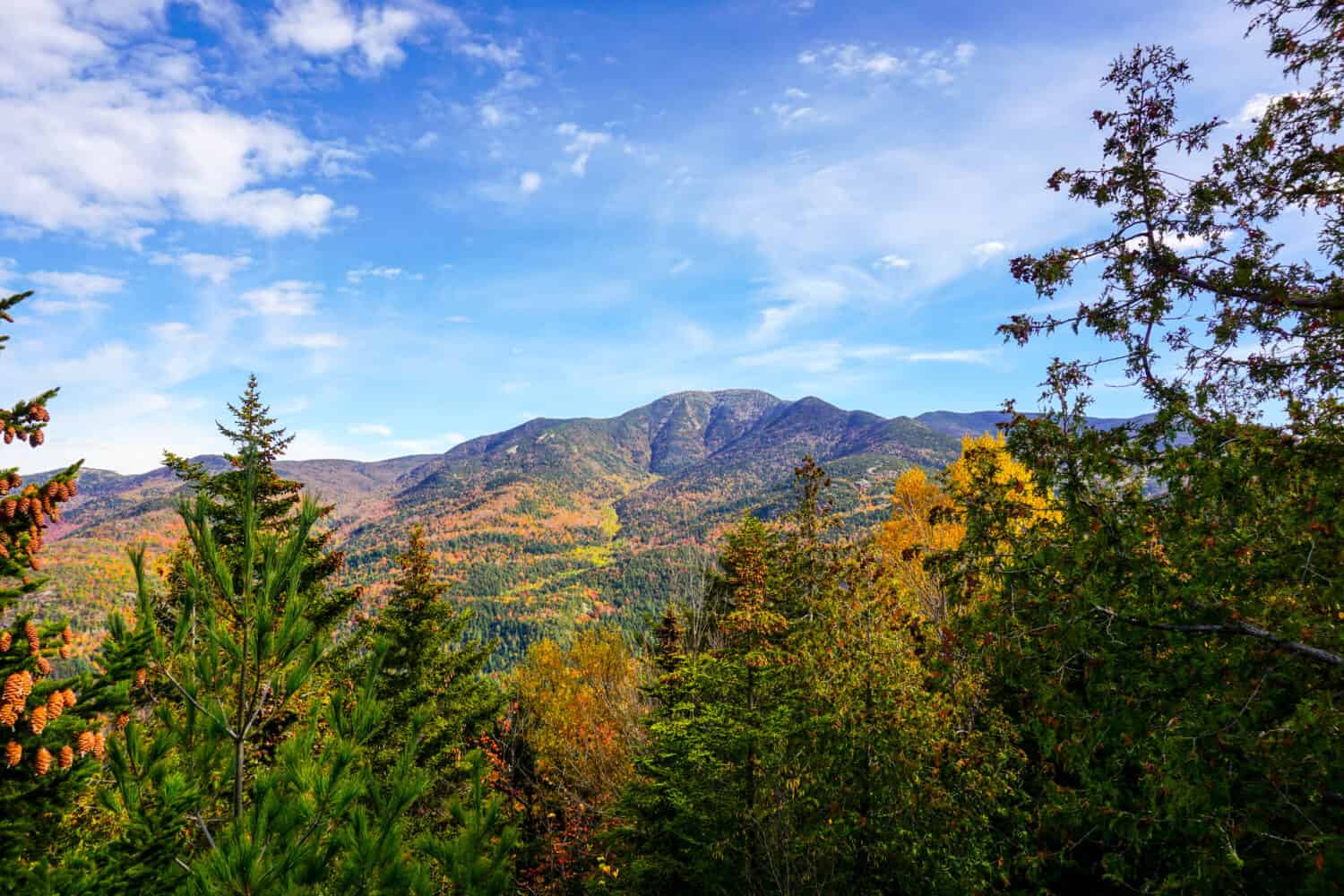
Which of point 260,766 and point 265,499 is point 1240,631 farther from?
point 265,499

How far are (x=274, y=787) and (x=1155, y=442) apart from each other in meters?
7.50

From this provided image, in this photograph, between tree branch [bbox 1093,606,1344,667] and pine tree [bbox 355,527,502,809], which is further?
pine tree [bbox 355,527,502,809]

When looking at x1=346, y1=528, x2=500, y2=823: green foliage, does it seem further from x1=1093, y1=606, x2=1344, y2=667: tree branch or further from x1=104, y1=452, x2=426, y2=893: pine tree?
x1=1093, y1=606, x2=1344, y2=667: tree branch

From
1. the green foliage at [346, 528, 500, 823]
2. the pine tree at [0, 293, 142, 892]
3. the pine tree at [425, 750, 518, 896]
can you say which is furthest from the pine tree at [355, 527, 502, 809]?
the pine tree at [425, 750, 518, 896]

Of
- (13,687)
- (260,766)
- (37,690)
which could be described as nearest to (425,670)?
(37,690)

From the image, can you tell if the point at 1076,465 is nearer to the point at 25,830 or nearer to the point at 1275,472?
the point at 1275,472

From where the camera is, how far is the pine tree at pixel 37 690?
433 centimetres

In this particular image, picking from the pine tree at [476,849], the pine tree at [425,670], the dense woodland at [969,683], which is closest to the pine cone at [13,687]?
the dense woodland at [969,683]

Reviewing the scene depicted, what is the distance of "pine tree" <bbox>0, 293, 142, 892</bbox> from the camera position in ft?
14.2

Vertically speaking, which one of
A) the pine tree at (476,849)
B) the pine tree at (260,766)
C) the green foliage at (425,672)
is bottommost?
the green foliage at (425,672)

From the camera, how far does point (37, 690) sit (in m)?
4.38

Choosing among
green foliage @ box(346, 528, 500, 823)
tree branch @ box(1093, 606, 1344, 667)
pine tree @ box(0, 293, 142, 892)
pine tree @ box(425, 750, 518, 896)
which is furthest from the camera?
green foliage @ box(346, 528, 500, 823)

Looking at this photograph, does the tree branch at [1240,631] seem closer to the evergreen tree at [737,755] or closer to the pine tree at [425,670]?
the evergreen tree at [737,755]

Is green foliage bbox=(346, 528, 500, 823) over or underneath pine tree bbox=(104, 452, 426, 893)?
underneath
